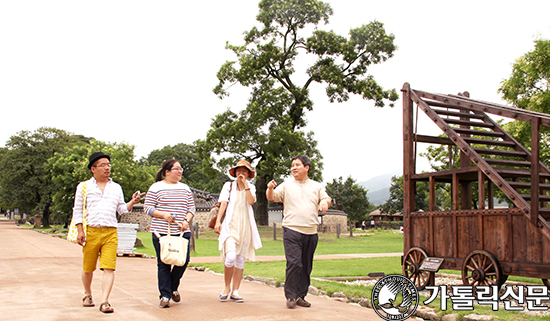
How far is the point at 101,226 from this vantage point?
232 inches

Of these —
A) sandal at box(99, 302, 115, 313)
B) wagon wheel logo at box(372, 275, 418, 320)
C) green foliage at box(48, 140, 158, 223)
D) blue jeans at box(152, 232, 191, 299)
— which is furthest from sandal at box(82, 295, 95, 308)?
green foliage at box(48, 140, 158, 223)

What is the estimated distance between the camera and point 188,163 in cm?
8025

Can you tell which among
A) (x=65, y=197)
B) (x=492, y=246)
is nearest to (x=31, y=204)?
(x=65, y=197)

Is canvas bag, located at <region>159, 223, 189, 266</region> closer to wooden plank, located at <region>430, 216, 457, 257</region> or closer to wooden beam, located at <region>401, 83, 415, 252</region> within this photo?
→ wooden plank, located at <region>430, 216, 457, 257</region>

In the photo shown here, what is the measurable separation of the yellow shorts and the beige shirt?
2.18m

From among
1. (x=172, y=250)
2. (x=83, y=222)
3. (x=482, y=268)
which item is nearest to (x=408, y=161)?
(x=482, y=268)

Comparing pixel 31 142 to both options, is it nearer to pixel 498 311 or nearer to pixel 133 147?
pixel 133 147

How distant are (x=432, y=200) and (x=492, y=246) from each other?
1857 mm

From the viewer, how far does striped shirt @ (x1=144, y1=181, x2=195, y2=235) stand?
20.3 feet

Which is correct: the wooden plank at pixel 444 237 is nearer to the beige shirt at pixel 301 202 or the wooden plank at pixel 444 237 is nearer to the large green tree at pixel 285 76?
the beige shirt at pixel 301 202

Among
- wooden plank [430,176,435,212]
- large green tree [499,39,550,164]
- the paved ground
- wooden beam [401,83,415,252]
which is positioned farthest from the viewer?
large green tree [499,39,550,164]

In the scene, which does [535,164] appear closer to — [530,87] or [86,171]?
[530,87]

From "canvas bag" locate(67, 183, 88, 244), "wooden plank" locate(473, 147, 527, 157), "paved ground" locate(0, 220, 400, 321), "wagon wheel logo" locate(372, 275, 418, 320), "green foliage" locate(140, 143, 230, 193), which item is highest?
"green foliage" locate(140, 143, 230, 193)

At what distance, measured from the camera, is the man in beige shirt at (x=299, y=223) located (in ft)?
20.5
